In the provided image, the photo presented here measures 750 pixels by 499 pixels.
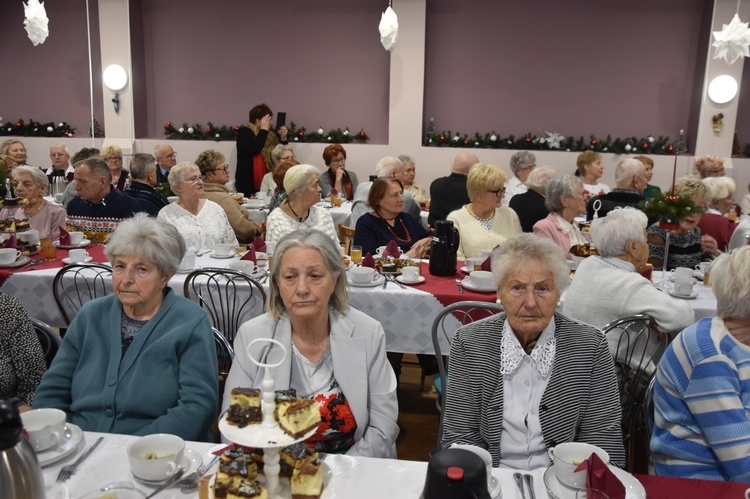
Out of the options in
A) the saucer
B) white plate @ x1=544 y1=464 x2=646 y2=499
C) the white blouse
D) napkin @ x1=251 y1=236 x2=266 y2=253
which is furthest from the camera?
the white blouse

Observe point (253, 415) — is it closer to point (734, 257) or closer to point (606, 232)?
point (734, 257)

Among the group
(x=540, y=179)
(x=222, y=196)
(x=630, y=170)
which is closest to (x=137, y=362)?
(x=222, y=196)

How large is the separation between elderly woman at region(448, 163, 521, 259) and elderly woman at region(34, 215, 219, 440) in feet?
8.25

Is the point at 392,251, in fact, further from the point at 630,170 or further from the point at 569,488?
the point at 630,170

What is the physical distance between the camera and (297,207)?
464 cm

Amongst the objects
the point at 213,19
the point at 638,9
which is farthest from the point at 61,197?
the point at 638,9

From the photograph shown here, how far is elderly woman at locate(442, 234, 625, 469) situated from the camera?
82.5 inches

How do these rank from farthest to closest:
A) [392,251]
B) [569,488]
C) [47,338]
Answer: [392,251] → [47,338] → [569,488]

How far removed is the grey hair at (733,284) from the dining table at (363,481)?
520mm

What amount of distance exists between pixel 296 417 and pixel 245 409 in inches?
4.4

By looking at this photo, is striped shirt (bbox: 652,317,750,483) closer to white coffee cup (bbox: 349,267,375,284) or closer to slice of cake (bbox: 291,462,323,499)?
slice of cake (bbox: 291,462,323,499)

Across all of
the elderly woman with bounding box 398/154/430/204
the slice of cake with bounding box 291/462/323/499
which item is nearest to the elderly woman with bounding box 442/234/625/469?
the slice of cake with bounding box 291/462/323/499

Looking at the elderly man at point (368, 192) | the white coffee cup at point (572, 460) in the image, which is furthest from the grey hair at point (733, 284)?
the elderly man at point (368, 192)

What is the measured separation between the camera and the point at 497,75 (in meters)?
9.29
